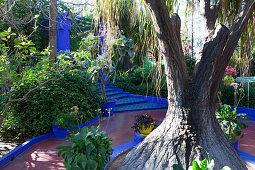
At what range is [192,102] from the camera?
236 cm

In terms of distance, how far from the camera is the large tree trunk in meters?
2.20

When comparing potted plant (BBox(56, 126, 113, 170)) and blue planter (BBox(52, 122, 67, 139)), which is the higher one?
potted plant (BBox(56, 126, 113, 170))

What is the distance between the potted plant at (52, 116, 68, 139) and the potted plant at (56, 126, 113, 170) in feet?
7.72

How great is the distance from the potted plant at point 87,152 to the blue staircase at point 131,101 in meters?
5.47

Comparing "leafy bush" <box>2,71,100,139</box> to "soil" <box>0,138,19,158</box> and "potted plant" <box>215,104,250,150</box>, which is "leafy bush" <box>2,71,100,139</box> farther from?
"potted plant" <box>215,104,250,150</box>

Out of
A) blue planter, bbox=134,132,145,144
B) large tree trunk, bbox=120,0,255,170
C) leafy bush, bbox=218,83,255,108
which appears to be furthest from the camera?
leafy bush, bbox=218,83,255,108

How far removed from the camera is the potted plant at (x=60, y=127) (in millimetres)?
4602

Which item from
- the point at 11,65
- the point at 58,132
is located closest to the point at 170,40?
the point at 11,65

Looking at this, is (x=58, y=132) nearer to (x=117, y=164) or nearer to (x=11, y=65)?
(x=11, y=65)

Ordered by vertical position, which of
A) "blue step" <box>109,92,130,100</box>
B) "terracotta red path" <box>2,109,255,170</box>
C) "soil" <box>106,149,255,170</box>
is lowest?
"terracotta red path" <box>2,109,255,170</box>

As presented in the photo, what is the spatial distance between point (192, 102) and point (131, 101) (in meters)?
7.08

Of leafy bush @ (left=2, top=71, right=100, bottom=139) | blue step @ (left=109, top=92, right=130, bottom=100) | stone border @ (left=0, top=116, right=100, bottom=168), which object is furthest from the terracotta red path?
blue step @ (left=109, top=92, right=130, bottom=100)

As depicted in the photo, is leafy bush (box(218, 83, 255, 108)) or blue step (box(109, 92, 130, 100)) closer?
leafy bush (box(218, 83, 255, 108))

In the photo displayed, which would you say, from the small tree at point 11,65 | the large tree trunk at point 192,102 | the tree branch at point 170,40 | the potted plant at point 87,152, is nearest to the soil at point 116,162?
the large tree trunk at point 192,102
